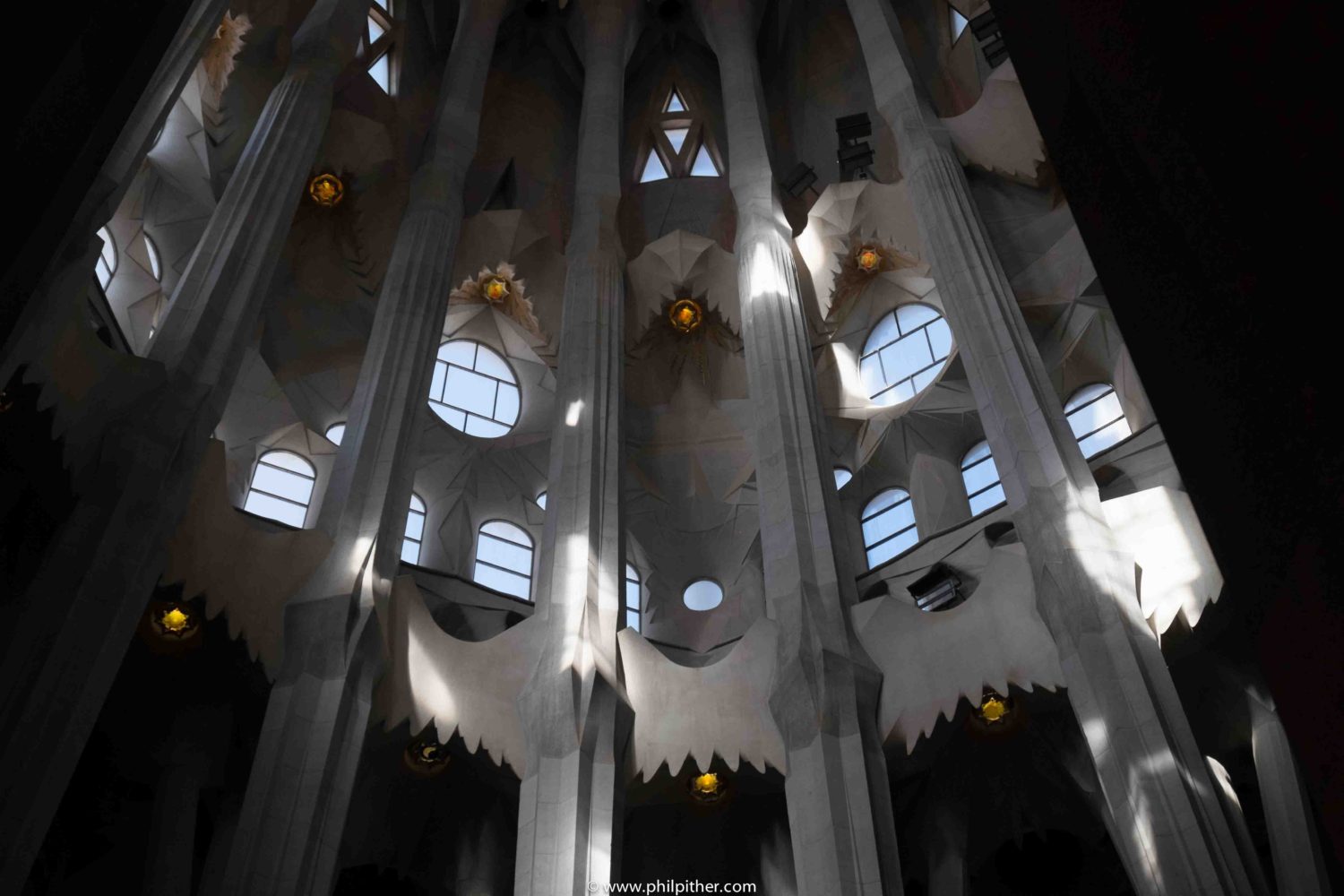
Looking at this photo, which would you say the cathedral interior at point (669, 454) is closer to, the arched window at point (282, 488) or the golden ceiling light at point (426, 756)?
the arched window at point (282, 488)

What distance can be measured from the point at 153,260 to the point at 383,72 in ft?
17.3

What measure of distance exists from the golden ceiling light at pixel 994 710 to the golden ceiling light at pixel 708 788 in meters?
3.13

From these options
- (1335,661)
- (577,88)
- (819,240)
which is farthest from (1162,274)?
(577,88)

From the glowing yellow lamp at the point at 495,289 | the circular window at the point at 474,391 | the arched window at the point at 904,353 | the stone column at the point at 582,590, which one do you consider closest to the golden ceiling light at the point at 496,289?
the glowing yellow lamp at the point at 495,289

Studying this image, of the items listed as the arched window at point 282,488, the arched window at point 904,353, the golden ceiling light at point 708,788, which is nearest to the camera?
the golden ceiling light at point 708,788

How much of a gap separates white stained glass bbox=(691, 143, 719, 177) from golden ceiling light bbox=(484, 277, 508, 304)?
4614 millimetres

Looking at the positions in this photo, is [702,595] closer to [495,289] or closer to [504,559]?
[504,559]

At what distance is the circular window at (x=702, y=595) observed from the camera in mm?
18062

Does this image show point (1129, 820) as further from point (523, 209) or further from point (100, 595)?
point (523, 209)

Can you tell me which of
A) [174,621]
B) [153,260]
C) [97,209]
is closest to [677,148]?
[153,260]

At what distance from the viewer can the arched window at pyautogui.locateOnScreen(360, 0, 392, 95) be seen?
19.2 m

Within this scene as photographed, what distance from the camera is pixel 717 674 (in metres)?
13.3

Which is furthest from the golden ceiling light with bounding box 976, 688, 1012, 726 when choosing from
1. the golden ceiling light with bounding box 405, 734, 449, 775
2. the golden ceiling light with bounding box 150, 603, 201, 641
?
the golden ceiling light with bounding box 150, 603, 201, 641

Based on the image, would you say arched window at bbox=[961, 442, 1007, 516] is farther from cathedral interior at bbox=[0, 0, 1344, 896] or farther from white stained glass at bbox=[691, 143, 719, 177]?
white stained glass at bbox=[691, 143, 719, 177]
